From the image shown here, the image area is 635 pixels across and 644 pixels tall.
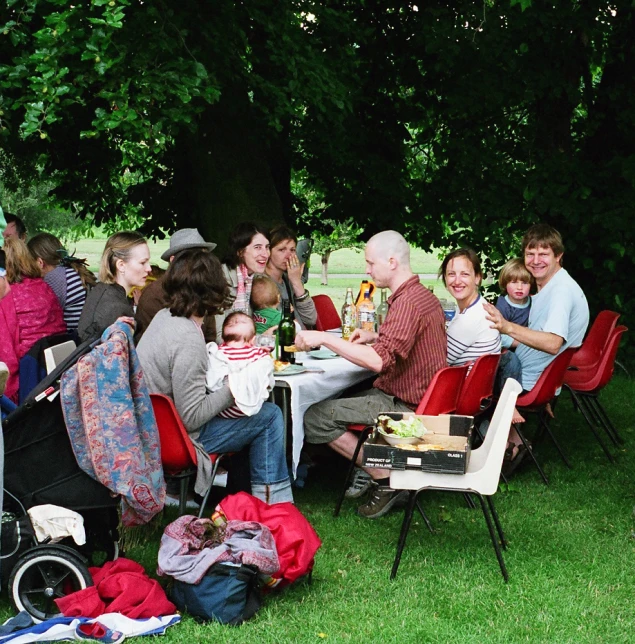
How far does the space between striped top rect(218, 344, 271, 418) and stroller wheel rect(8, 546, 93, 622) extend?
4.05ft

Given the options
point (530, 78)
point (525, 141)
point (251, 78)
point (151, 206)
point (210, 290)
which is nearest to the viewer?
point (210, 290)

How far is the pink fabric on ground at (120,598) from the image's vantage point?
3.96 m

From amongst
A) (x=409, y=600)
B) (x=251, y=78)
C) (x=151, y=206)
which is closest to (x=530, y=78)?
(x=251, y=78)

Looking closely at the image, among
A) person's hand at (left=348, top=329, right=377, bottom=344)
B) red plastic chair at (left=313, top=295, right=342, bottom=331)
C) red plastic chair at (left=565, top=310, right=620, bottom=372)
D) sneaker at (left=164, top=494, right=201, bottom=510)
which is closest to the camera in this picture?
sneaker at (left=164, top=494, right=201, bottom=510)

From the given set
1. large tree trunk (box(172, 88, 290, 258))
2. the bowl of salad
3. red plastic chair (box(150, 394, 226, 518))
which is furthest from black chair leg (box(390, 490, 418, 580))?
large tree trunk (box(172, 88, 290, 258))

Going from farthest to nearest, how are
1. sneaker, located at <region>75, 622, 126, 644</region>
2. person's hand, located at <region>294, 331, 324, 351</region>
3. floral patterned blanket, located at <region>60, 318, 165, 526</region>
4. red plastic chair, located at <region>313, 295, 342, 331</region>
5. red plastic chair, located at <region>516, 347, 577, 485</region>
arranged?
1. red plastic chair, located at <region>313, 295, 342, 331</region>
2. red plastic chair, located at <region>516, 347, 577, 485</region>
3. person's hand, located at <region>294, 331, 324, 351</region>
4. floral patterned blanket, located at <region>60, 318, 165, 526</region>
5. sneaker, located at <region>75, 622, 126, 644</region>

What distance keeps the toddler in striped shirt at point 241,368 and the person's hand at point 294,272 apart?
2.20m

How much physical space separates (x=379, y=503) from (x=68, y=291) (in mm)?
2870

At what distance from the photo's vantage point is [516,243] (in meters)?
10.9

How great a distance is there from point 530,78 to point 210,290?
20.7ft

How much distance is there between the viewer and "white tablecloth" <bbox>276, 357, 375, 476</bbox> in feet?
17.8

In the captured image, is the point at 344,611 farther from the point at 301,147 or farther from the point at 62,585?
the point at 301,147

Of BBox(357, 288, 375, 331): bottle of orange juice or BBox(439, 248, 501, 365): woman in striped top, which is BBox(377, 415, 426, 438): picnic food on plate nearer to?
BBox(439, 248, 501, 365): woman in striped top

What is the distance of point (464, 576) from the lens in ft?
15.2
